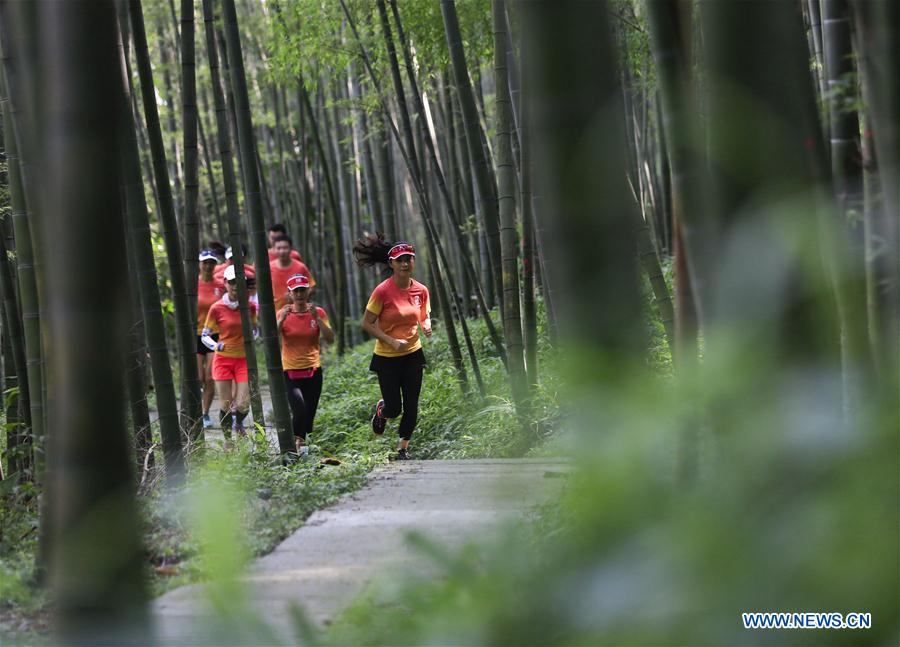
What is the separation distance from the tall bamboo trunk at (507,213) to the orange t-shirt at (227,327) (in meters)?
2.19

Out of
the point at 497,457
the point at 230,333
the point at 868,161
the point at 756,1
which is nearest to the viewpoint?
the point at 756,1

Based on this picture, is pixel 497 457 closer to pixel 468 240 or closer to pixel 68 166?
pixel 68 166

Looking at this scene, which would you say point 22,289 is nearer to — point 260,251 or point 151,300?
point 151,300

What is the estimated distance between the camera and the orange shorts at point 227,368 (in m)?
6.92

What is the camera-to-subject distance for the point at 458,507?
12.4ft

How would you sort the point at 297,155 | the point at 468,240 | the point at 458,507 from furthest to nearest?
the point at 297,155
the point at 468,240
the point at 458,507

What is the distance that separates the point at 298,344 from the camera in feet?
20.5

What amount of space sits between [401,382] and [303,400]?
0.64 metres

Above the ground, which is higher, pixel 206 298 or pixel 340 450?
pixel 206 298

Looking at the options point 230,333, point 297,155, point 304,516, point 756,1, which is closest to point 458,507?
point 304,516

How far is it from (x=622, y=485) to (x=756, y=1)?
0.91m

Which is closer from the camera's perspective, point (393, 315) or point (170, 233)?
point (170, 233)

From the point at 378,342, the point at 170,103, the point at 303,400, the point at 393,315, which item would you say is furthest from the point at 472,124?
the point at 170,103

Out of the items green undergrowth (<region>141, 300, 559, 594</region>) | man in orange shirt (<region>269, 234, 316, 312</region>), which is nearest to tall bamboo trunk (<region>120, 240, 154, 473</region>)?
green undergrowth (<region>141, 300, 559, 594</region>)
